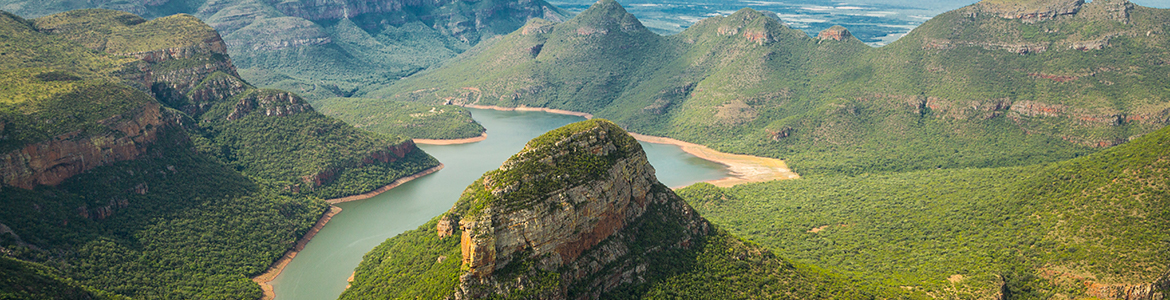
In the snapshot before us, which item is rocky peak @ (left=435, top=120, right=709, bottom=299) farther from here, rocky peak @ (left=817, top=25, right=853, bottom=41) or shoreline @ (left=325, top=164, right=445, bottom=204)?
rocky peak @ (left=817, top=25, right=853, bottom=41)

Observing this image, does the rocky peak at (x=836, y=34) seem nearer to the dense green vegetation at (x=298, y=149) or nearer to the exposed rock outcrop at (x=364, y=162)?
the exposed rock outcrop at (x=364, y=162)

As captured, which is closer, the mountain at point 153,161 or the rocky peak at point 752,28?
the mountain at point 153,161

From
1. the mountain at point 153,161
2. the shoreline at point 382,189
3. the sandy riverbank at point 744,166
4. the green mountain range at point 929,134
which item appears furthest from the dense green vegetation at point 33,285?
the sandy riverbank at point 744,166

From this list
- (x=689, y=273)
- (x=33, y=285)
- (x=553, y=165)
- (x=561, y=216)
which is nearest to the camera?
(x=561, y=216)

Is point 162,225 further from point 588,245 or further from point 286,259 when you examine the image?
point 588,245

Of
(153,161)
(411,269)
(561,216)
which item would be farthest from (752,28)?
(561,216)

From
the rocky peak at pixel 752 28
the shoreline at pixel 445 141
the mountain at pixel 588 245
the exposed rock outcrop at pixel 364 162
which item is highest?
the mountain at pixel 588 245
